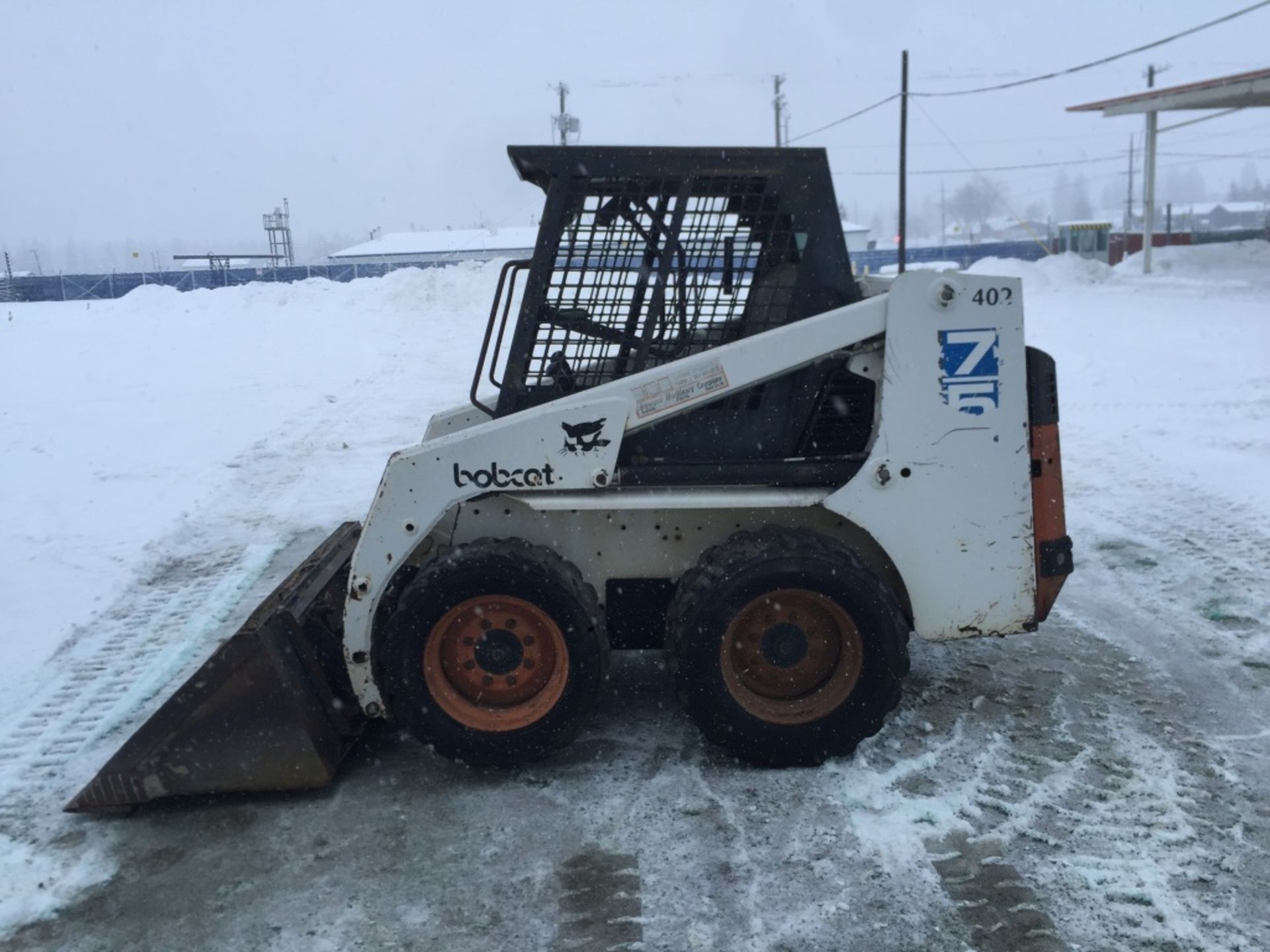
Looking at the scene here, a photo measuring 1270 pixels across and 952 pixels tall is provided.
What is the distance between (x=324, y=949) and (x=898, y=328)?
2893 mm

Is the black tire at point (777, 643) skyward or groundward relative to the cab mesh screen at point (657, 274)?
groundward

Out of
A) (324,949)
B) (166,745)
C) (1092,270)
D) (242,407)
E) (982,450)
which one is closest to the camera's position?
(324,949)

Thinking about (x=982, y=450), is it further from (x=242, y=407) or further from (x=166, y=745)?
(x=242, y=407)

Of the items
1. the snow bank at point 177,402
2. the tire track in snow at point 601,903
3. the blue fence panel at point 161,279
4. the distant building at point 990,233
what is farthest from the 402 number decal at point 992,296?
the distant building at point 990,233

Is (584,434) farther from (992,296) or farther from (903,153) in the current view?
(903,153)

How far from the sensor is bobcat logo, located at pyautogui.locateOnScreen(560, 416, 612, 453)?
421 centimetres

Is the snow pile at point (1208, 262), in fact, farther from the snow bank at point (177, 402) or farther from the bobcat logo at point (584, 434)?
the bobcat logo at point (584, 434)

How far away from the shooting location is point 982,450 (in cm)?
430

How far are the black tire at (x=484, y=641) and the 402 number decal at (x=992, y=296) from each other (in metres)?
1.84

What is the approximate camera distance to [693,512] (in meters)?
4.52

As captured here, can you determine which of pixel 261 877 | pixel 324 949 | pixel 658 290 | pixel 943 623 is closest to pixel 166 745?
pixel 261 877

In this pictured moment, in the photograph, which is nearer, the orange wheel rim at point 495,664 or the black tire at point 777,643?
the black tire at point 777,643

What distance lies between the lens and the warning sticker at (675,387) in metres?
4.22

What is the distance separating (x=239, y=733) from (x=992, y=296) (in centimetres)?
323
